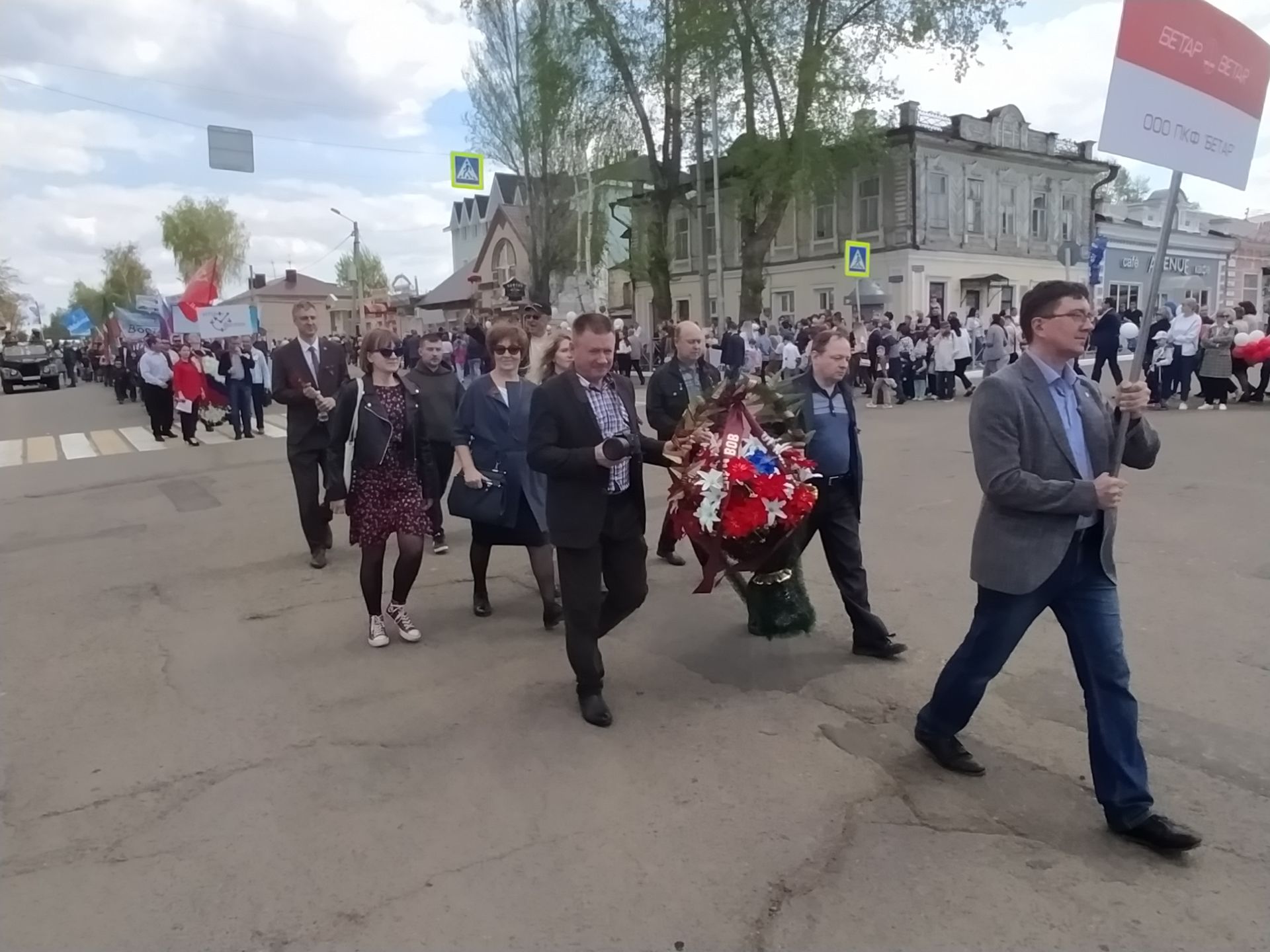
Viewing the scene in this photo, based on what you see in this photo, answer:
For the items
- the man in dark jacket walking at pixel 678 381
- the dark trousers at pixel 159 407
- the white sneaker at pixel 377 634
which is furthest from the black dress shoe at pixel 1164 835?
the dark trousers at pixel 159 407

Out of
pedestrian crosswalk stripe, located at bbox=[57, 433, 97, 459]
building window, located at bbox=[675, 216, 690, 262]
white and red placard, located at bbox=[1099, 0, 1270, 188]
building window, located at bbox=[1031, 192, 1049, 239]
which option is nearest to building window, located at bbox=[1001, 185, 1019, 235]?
building window, located at bbox=[1031, 192, 1049, 239]

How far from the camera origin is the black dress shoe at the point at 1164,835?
3242 millimetres

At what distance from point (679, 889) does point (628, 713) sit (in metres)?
1.48

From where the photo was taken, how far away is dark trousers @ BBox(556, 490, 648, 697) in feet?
14.7

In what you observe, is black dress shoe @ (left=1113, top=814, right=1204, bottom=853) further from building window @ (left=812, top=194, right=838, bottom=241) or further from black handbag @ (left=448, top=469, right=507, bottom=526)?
building window @ (left=812, top=194, right=838, bottom=241)

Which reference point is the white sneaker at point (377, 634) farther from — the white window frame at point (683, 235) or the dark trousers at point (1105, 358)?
the white window frame at point (683, 235)

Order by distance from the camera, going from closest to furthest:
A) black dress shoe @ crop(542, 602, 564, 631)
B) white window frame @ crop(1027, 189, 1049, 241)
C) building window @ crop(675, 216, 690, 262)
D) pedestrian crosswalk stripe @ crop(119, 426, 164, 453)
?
black dress shoe @ crop(542, 602, 564, 631)
pedestrian crosswalk stripe @ crop(119, 426, 164, 453)
white window frame @ crop(1027, 189, 1049, 241)
building window @ crop(675, 216, 690, 262)

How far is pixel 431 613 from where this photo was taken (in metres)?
6.34

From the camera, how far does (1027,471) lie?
→ 11.2 ft

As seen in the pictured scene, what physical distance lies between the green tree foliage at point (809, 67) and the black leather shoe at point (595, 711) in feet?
86.8

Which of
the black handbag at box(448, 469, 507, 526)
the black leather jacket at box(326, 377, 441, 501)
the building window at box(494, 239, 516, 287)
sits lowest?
the black handbag at box(448, 469, 507, 526)

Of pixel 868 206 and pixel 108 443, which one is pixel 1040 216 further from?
pixel 108 443

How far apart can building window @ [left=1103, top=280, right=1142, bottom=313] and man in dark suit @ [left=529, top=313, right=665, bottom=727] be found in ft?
143

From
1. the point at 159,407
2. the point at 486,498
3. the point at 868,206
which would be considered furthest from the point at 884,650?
the point at 868,206
